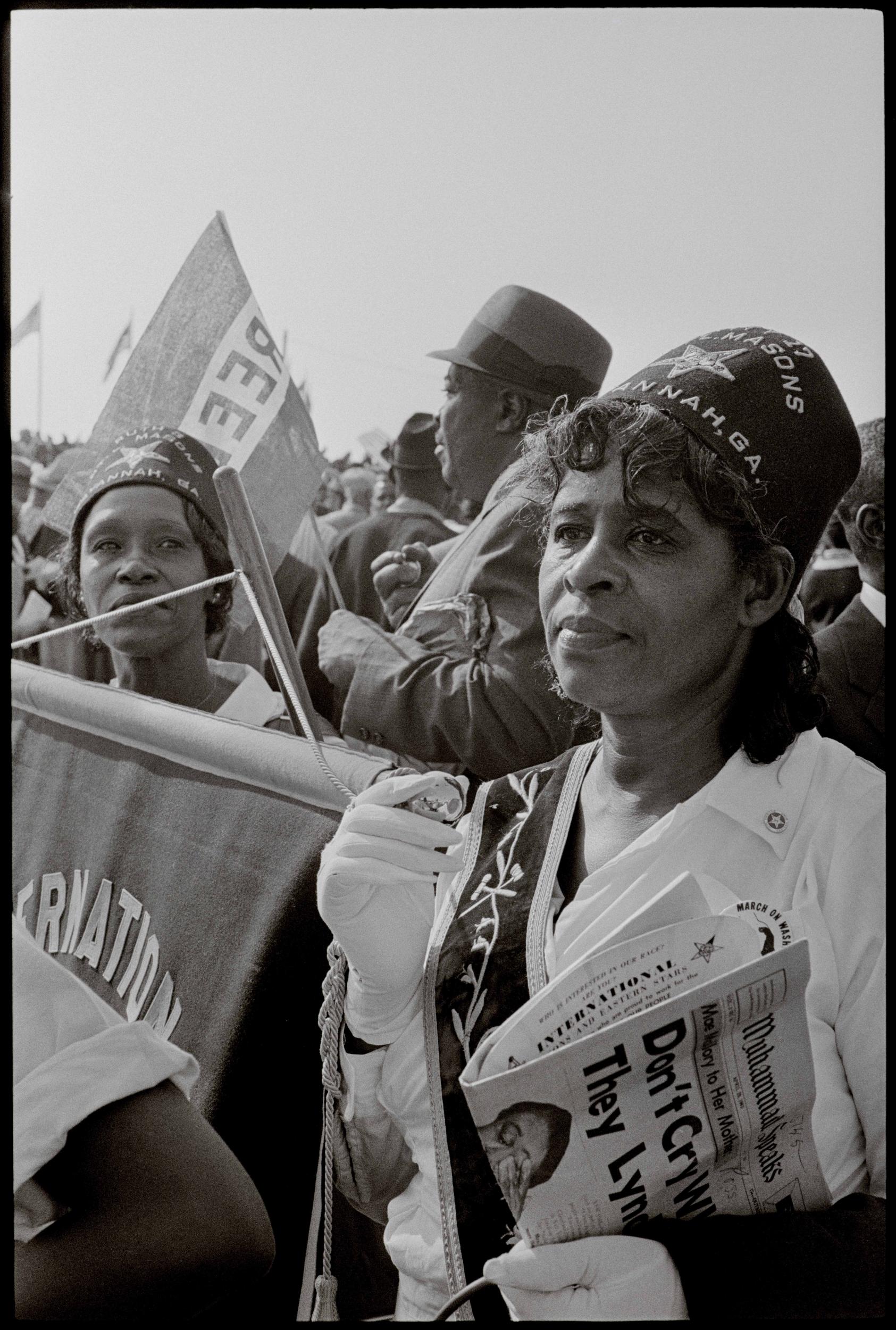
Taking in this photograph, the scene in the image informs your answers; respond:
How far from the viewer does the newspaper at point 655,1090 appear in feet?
4.29

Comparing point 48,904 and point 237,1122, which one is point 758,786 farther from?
point 48,904

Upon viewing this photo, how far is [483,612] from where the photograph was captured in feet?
7.41

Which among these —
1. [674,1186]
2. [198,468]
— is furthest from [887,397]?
[198,468]

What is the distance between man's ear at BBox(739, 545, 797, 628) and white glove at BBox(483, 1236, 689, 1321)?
0.75 m

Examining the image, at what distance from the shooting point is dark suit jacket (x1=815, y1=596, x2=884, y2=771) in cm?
199

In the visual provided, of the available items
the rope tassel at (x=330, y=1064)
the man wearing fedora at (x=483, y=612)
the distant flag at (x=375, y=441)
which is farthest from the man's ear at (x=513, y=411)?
the rope tassel at (x=330, y=1064)

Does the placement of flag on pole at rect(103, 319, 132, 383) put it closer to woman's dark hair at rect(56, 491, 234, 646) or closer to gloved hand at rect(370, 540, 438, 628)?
woman's dark hair at rect(56, 491, 234, 646)

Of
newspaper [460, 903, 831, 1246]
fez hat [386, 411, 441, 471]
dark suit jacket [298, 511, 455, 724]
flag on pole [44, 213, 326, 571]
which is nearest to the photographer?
newspaper [460, 903, 831, 1246]

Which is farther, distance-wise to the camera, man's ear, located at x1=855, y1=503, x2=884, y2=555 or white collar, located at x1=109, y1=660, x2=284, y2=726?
white collar, located at x1=109, y1=660, x2=284, y2=726

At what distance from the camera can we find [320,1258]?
1.82 meters

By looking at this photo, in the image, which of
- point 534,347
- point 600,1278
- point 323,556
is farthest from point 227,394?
point 600,1278

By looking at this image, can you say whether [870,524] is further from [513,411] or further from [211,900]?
[211,900]

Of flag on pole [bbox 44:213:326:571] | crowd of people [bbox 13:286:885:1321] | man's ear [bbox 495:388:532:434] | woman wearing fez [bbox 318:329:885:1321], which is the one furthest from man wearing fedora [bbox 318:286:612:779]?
woman wearing fez [bbox 318:329:885:1321]

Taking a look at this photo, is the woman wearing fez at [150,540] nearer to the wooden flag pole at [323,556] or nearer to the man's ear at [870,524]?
the wooden flag pole at [323,556]
